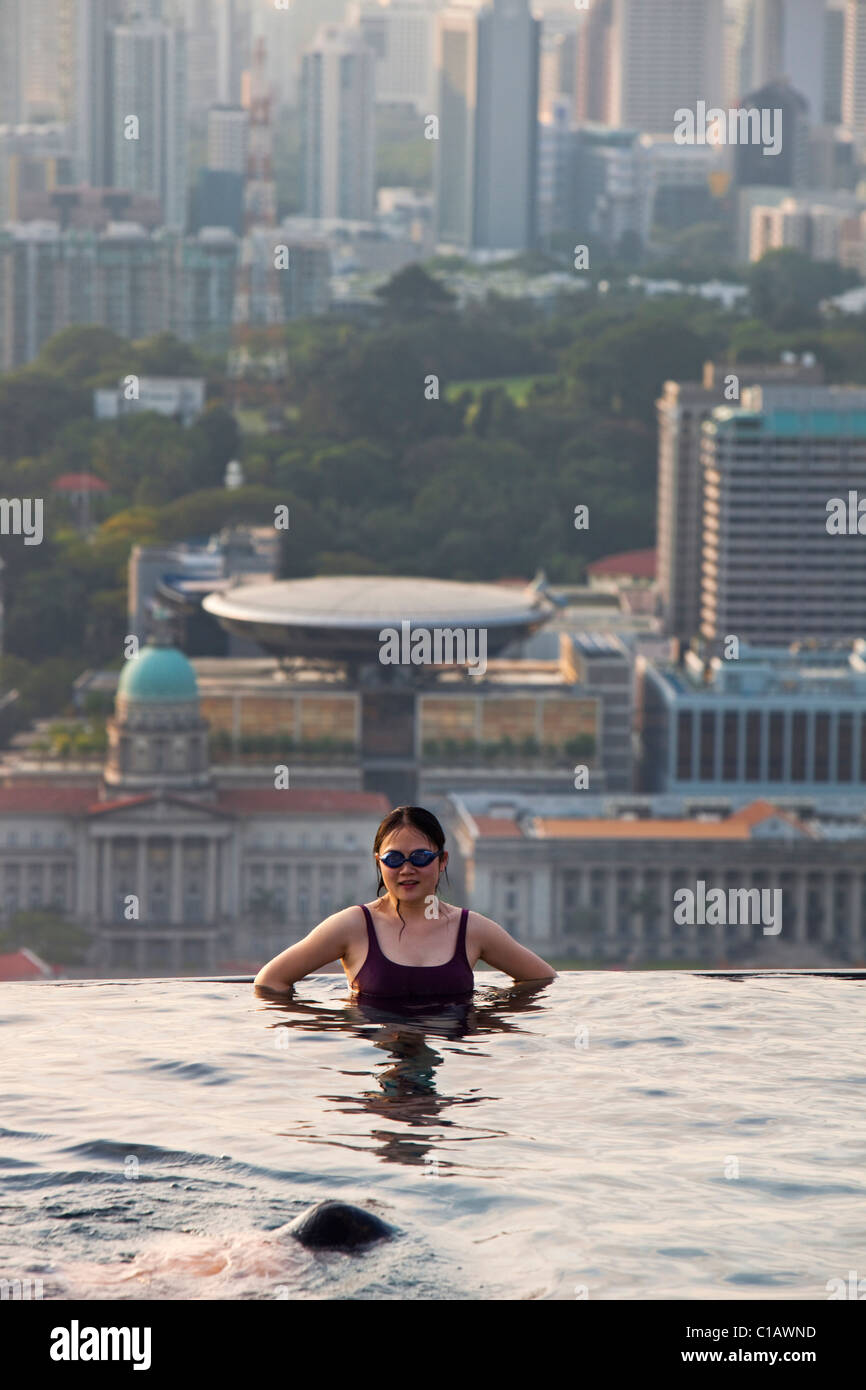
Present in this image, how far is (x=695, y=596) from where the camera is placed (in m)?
97.6

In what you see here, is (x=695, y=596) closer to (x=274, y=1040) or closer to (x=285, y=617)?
(x=285, y=617)

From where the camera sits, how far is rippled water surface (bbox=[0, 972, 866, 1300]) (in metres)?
8.36

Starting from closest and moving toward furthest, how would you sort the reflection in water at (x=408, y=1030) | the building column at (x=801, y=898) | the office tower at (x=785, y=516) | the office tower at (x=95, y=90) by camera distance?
the reflection in water at (x=408, y=1030)
the building column at (x=801, y=898)
the office tower at (x=785, y=516)
the office tower at (x=95, y=90)

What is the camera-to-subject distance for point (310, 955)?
1138cm

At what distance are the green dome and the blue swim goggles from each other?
58.3m

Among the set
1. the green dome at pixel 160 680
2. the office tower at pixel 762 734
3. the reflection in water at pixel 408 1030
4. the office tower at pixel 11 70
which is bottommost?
the office tower at pixel 762 734

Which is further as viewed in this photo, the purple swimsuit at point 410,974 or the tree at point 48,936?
the tree at point 48,936

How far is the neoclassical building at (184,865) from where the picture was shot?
215ft

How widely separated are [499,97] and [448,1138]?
187927 mm

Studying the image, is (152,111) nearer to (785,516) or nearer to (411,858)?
(785,516)

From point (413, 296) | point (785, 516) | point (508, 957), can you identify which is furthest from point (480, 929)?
point (413, 296)

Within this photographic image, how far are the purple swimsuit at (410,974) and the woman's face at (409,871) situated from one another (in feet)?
0.89

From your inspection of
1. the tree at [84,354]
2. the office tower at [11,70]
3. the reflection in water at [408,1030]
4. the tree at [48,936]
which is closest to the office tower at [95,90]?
the office tower at [11,70]

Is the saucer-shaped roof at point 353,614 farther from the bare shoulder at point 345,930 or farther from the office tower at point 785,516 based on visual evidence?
the bare shoulder at point 345,930
